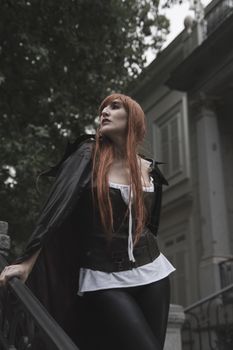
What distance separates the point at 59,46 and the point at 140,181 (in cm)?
719

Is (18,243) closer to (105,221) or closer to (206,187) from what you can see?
(206,187)

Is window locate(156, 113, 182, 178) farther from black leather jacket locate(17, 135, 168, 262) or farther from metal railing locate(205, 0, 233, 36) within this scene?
black leather jacket locate(17, 135, 168, 262)

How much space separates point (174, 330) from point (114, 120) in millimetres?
2771

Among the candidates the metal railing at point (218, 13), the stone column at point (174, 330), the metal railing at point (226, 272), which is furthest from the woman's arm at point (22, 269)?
the metal railing at point (218, 13)

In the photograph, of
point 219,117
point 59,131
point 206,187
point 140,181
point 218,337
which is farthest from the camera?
point 219,117

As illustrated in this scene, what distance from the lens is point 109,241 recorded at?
228 centimetres

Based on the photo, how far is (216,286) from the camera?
11430 mm

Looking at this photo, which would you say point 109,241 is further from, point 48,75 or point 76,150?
point 48,75

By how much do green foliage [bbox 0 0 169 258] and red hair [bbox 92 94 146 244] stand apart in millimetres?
5487

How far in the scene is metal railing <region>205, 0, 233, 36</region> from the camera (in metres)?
12.8

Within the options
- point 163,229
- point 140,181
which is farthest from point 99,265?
point 163,229

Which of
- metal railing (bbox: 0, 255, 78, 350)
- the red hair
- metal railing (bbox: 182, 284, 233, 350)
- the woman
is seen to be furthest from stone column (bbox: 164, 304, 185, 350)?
metal railing (bbox: 182, 284, 233, 350)

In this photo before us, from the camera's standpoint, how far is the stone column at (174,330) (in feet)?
15.2

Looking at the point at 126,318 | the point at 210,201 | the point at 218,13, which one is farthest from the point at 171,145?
the point at 126,318
